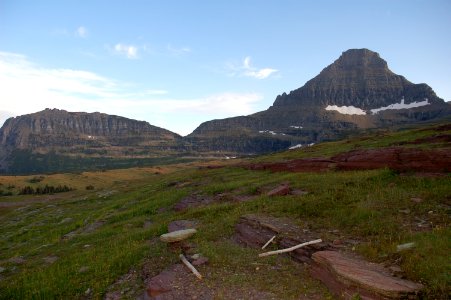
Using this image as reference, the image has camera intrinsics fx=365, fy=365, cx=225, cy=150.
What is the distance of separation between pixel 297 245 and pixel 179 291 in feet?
18.5

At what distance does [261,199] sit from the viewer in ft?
88.6

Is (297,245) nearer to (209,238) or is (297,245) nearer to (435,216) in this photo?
(209,238)

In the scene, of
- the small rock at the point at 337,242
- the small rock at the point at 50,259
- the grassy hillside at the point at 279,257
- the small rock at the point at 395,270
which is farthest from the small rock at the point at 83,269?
the small rock at the point at 395,270

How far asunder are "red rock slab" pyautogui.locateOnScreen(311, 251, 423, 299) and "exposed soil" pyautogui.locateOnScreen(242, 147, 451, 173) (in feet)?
47.5

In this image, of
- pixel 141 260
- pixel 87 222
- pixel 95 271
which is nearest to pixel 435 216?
pixel 141 260

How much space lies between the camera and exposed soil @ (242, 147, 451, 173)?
2539 centimetres

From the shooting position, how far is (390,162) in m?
30.1

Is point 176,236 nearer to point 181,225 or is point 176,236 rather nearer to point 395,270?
point 181,225

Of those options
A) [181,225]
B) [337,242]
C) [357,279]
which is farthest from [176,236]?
[357,279]

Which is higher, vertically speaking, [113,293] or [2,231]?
[113,293]

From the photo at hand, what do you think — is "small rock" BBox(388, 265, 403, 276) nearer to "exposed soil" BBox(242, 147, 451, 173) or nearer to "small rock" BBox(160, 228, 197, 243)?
"small rock" BBox(160, 228, 197, 243)

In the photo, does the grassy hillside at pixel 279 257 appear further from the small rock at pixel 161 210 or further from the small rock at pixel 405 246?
the small rock at pixel 161 210

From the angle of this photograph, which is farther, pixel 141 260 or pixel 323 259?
pixel 141 260

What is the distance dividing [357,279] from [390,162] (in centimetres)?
2025
